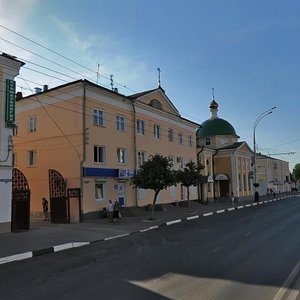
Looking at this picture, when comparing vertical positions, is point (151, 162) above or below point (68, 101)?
below

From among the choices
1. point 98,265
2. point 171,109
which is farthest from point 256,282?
point 171,109

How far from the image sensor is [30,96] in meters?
29.6

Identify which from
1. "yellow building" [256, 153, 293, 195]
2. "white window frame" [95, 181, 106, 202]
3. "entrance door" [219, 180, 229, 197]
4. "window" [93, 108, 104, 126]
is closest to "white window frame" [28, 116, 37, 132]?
"window" [93, 108, 104, 126]

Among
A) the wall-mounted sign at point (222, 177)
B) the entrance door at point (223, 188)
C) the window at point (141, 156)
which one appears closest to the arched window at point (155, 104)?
the window at point (141, 156)

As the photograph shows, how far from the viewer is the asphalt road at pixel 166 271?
276 inches

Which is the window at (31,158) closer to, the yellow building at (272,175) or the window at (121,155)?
A: the window at (121,155)

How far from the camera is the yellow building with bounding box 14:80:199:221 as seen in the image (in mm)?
25750

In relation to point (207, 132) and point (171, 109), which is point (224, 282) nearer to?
point (171, 109)

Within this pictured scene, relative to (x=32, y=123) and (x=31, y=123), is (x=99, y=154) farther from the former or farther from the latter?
(x=31, y=123)

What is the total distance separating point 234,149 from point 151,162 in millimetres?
29825

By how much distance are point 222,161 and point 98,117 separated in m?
29.1

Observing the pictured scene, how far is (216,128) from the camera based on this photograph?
191 feet

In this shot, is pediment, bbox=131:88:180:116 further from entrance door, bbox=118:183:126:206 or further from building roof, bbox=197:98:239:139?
building roof, bbox=197:98:239:139

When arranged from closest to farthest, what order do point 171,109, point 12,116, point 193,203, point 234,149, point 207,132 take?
1. point 12,116
2. point 171,109
3. point 193,203
4. point 234,149
5. point 207,132
